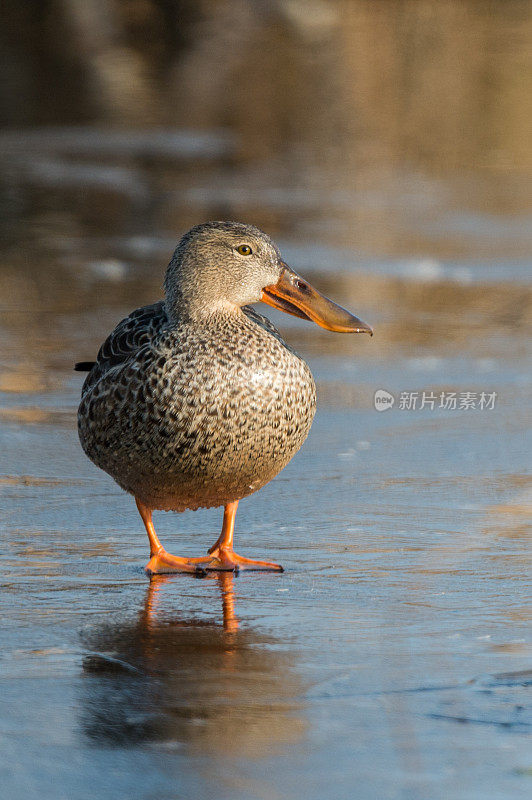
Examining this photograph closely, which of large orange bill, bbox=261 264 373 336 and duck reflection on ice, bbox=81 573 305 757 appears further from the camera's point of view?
large orange bill, bbox=261 264 373 336

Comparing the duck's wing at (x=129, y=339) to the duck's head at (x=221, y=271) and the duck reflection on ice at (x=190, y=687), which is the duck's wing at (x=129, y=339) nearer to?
the duck's head at (x=221, y=271)

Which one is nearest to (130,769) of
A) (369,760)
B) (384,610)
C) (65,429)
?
(369,760)

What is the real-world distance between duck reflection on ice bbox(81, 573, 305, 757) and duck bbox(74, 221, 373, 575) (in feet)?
1.84

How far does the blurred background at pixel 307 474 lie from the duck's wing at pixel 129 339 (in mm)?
549

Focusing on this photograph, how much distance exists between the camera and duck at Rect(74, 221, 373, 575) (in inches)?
167

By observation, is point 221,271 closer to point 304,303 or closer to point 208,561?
point 304,303

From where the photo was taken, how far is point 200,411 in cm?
423

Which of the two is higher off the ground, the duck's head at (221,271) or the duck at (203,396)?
the duck's head at (221,271)

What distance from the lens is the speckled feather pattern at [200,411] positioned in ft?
13.9

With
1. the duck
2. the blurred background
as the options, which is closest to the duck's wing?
the duck

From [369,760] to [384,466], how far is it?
8.42 feet

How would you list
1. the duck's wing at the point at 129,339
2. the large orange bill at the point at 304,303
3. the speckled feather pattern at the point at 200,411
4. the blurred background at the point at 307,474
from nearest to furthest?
the blurred background at the point at 307,474 → the speckled feather pattern at the point at 200,411 → the duck's wing at the point at 129,339 → the large orange bill at the point at 304,303

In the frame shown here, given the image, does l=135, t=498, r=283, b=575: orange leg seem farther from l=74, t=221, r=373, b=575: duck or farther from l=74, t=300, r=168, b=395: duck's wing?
l=74, t=300, r=168, b=395: duck's wing

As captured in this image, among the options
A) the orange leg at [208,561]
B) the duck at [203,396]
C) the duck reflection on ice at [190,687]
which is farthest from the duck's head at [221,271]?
the duck reflection on ice at [190,687]
